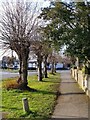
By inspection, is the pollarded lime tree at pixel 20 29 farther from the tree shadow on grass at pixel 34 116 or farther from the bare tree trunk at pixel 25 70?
the tree shadow on grass at pixel 34 116

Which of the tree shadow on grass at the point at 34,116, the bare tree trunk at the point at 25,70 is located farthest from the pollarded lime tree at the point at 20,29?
the tree shadow on grass at the point at 34,116

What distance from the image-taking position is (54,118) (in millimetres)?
10961

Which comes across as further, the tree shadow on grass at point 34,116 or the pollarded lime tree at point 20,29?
the pollarded lime tree at point 20,29

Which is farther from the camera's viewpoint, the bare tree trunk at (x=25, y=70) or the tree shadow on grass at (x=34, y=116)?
the bare tree trunk at (x=25, y=70)

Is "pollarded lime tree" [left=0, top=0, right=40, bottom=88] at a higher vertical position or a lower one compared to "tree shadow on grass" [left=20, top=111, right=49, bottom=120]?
higher

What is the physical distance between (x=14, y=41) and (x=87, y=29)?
7.76m

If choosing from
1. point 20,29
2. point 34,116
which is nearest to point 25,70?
point 20,29

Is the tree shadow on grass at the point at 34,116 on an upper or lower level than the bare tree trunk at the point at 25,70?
lower

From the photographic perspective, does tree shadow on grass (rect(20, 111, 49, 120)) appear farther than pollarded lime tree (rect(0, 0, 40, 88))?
No

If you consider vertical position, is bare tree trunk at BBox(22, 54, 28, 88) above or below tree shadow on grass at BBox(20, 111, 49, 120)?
above

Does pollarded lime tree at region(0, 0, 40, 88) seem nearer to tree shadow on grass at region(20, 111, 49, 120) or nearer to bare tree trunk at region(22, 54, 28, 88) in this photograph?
bare tree trunk at region(22, 54, 28, 88)

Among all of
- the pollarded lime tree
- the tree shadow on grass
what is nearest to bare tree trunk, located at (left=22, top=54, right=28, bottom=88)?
the pollarded lime tree

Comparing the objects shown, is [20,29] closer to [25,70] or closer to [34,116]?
[25,70]

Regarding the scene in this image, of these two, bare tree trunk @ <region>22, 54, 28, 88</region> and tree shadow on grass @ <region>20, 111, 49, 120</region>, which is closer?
tree shadow on grass @ <region>20, 111, 49, 120</region>
